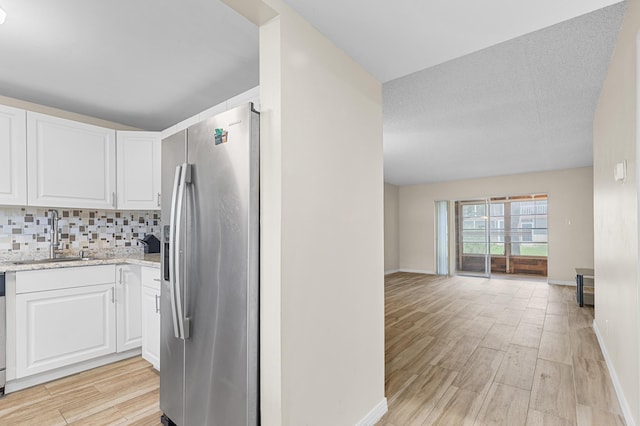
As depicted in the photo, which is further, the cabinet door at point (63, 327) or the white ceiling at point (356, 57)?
the cabinet door at point (63, 327)

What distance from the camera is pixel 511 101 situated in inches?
129

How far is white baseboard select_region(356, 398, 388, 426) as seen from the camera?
6.42 feet

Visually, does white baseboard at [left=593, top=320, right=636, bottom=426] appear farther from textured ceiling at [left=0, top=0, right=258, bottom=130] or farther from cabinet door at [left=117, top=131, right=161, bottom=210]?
cabinet door at [left=117, top=131, right=161, bottom=210]

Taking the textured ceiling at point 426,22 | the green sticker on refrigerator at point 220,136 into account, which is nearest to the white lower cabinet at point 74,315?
the green sticker on refrigerator at point 220,136

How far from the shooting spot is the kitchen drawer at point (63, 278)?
2.44m

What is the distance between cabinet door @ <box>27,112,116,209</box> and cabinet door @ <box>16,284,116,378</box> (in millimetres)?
806

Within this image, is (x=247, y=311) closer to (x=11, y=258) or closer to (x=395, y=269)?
(x=11, y=258)

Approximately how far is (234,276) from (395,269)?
802cm

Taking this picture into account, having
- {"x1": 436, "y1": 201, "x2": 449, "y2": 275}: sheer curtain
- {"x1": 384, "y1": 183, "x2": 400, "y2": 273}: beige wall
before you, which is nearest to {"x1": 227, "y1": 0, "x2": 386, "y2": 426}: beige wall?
{"x1": 384, "y1": 183, "x2": 400, "y2": 273}: beige wall

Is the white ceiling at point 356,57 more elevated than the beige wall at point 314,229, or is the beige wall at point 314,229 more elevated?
the white ceiling at point 356,57

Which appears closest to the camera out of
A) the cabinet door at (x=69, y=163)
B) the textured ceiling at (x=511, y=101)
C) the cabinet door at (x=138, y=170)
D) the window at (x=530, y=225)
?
the textured ceiling at (x=511, y=101)

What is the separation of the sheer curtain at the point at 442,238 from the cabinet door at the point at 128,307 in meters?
7.37

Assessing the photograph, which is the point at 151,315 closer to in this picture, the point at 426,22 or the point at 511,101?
the point at 426,22

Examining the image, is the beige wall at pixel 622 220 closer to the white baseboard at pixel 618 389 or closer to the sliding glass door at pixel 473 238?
the white baseboard at pixel 618 389
